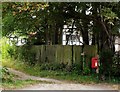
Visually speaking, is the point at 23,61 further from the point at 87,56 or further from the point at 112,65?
the point at 112,65

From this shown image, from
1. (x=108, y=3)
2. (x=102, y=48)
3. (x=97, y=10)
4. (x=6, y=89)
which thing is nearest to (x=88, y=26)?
(x=102, y=48)

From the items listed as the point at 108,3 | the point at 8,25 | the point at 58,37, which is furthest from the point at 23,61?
the point at 108,3

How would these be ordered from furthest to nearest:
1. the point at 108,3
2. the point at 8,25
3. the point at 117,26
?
the point at 8,25 < the point at 117,26 < the point at 108,3

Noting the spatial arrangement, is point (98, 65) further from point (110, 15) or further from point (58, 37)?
point (58, 37)

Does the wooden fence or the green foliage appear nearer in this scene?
the wooden fence

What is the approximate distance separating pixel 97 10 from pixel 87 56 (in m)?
6.01

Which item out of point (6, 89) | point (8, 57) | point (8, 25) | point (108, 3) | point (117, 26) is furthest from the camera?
point (8, 57)

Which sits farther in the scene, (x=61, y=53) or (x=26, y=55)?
(x=26, y=55)

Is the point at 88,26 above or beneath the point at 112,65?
above

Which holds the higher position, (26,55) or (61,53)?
(61,53)

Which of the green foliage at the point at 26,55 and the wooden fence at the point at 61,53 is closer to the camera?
the wooden fence at the point at 61,53

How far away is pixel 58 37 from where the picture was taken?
25234mm

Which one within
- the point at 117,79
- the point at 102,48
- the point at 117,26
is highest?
the point at 117,26

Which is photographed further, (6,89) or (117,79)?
(117,79)
